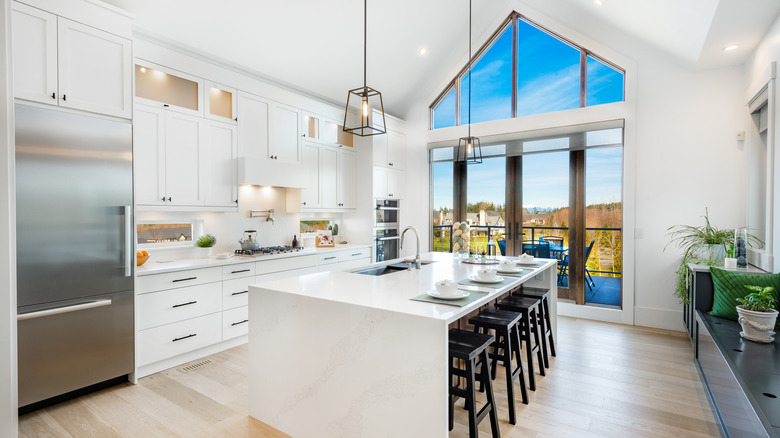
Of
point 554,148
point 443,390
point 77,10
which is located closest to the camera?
point 443,390

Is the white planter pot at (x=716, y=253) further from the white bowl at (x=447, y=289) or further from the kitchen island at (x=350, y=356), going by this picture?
the white bowl at (x=447, y=289)

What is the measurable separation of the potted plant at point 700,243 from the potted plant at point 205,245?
4846 millimetres

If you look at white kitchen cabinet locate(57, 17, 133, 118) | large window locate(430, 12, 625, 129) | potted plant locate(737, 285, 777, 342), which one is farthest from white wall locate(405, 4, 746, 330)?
white kitchen cabinet locate(57, 17, 133, 118)

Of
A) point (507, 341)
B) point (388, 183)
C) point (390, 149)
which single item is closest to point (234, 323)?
point (507, 341)

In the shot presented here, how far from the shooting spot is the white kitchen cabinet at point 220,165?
151 inches

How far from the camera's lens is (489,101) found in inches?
217

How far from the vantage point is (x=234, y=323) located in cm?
379

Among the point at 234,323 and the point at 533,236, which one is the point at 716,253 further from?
the point at 234,323

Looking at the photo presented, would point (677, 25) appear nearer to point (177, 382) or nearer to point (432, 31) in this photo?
point (432, 31)

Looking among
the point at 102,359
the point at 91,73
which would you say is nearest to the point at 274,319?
the point at 102,359

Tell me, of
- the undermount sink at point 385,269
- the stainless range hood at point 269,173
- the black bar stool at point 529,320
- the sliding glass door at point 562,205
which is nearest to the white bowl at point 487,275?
the black bar stool at point 529,320

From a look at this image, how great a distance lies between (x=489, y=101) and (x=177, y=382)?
503cm

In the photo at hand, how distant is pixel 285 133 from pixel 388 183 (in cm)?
181

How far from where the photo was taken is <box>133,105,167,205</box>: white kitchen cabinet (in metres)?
3.28
